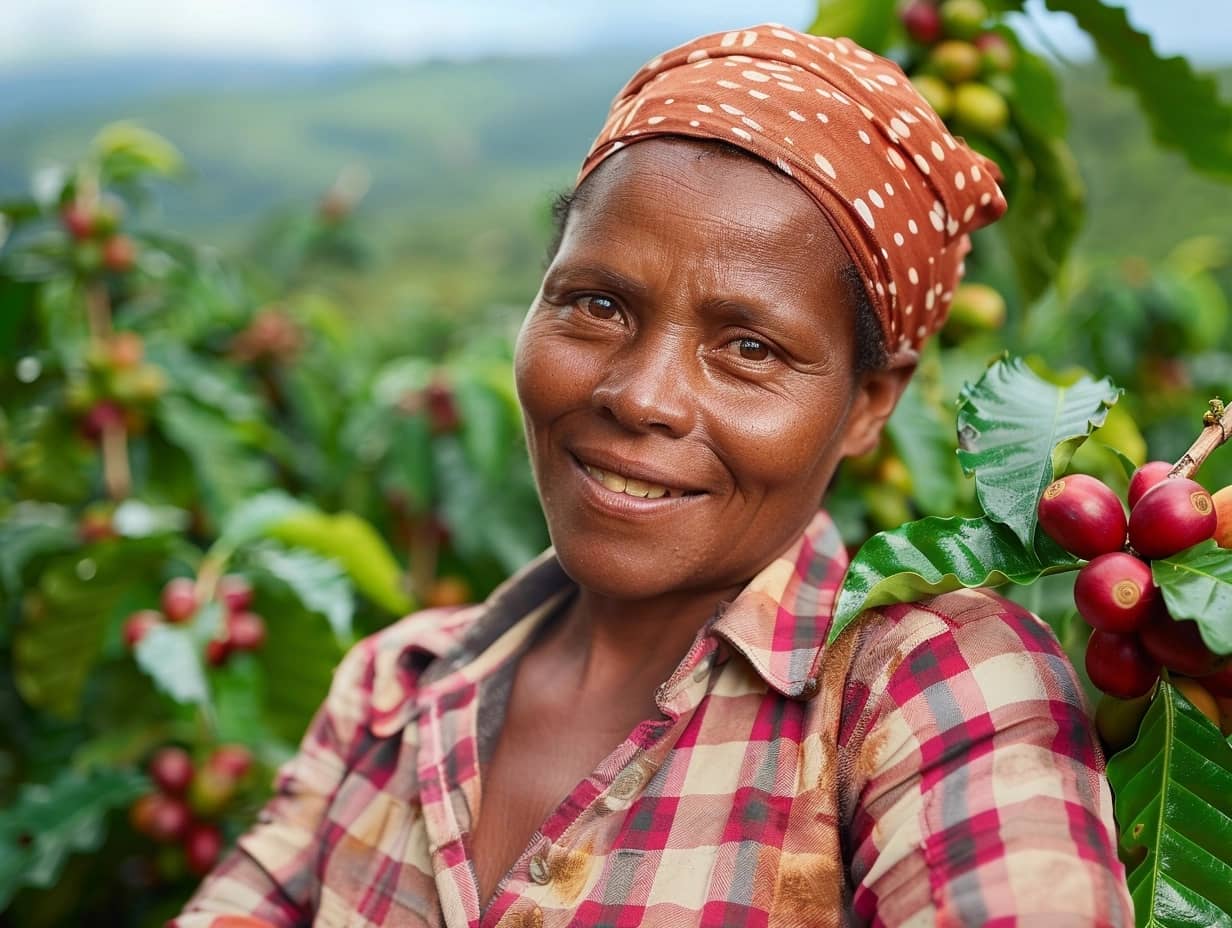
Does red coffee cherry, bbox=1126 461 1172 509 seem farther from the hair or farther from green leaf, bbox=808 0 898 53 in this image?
green leaf, bbox=808 0 898 53

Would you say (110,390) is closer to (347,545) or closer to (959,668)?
(347,545)

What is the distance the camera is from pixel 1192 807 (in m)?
1.13

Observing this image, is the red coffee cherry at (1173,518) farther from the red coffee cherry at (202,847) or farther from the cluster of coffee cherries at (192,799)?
the red coffee cherry at (202,847)

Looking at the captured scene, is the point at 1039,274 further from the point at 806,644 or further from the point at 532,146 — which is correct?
the point at 532,146

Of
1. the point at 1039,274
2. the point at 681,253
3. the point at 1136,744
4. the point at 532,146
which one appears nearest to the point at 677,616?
the point at 681,253

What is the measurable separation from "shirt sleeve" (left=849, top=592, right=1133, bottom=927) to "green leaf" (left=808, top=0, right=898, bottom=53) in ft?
3.87

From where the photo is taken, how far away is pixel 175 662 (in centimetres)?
223

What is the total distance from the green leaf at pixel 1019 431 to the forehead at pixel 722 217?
0.75 ft

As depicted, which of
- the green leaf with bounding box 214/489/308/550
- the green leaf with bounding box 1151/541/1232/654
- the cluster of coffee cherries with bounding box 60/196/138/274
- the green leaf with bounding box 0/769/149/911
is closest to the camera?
the green leaf with bounding box 1151/541/1232/654

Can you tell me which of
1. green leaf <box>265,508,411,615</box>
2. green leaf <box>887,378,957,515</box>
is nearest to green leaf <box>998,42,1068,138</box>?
green leaf <box>887,378,957,515</box>

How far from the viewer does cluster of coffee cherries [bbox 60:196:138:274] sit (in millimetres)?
3121

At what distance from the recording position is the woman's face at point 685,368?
53.7 inches

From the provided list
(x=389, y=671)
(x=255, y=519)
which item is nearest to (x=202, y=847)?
(x=255, y=519)

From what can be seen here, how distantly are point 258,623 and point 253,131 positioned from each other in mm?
4666
